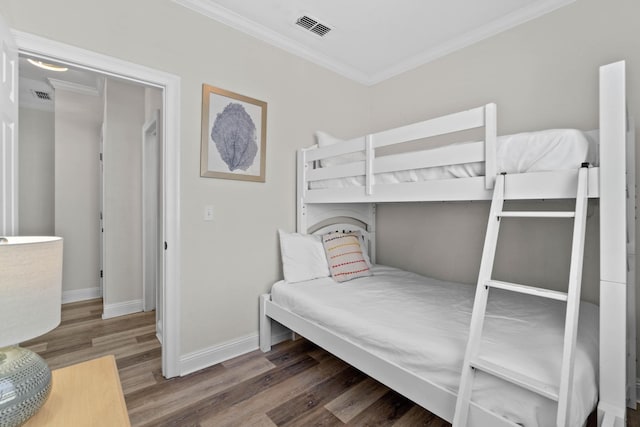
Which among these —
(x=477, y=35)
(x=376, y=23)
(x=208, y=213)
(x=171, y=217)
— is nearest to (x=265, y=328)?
→ (x=208, y=213)

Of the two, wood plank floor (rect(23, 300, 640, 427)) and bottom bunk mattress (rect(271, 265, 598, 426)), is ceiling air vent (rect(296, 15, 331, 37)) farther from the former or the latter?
wood plank floor (rect(23, 300, 640, 427))

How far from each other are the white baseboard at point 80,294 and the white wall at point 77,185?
36 mm

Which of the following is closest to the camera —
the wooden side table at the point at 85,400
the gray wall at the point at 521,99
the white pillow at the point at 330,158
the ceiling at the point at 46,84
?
the wooden side table at the point at 85,400

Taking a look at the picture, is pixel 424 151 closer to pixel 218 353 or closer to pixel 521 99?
pixel 521 99

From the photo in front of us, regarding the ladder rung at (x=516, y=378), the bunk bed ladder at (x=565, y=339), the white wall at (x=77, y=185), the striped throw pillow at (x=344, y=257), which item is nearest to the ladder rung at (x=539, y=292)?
the bunk bed ladder at (x=565, y=339)

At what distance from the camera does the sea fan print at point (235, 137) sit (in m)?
2.23

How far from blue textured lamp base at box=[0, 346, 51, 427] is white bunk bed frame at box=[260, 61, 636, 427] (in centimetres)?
129

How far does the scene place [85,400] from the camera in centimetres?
95

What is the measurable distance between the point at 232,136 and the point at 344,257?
134 cm

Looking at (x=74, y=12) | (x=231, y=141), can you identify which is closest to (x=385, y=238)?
(x=231, y=141)

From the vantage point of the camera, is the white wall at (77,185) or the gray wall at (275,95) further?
the white wall at (77,185)

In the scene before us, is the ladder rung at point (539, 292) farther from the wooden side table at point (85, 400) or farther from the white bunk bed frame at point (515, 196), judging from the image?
the wooden side table at point (85, 400)

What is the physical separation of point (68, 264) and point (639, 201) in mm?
5316

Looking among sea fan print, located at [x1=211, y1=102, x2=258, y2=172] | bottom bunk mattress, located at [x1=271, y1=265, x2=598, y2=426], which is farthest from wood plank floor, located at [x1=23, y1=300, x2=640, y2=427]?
sea fan print, located at [x1=211, y1=102, x2=258, y2=172]
